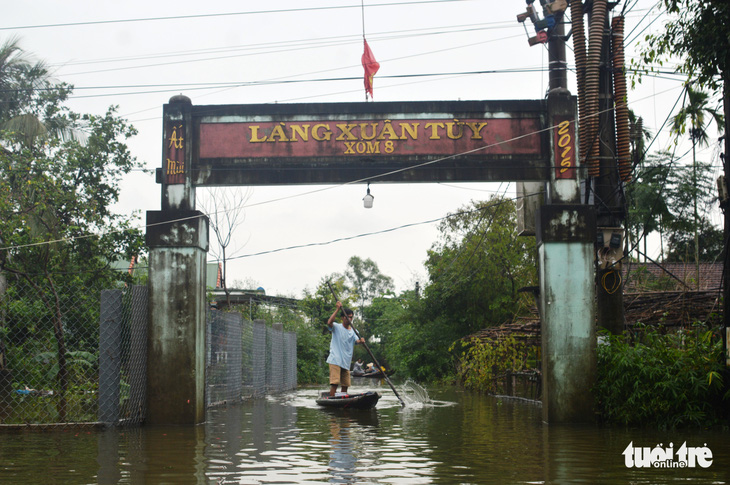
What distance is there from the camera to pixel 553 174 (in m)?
13.2

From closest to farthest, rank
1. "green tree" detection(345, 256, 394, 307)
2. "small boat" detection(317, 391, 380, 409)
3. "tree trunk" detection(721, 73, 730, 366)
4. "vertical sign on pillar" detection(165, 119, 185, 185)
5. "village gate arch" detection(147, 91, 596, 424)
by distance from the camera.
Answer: "tree trunk" detection(721, 73, 730, 366) → "village gate arch" detection(147, 91, 596, 424) → "vertical sign on pillar" detection(165, 119, 185, 185) → "small boat" detection(317, 391, 380, 409) → "green tree" detection(345, 256, 394, 307)

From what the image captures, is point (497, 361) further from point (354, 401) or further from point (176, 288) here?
point (176, 288)

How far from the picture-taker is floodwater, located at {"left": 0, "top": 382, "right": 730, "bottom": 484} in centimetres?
722

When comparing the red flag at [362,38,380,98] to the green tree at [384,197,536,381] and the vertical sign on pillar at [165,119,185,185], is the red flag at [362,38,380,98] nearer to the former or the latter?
the vertical sign on pillar at [165,119,185,185]

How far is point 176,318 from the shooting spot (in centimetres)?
1264

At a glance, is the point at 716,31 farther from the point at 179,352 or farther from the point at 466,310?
the point at 466,310

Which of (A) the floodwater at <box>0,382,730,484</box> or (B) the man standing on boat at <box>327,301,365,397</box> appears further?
(B) the man standing on boat at <box>327,301,365,397</box>

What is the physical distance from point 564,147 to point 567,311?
2.93 metres

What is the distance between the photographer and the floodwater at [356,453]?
722 cm

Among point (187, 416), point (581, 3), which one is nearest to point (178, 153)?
point (187, 416)

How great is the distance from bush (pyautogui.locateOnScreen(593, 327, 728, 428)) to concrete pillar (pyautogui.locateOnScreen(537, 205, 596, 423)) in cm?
39

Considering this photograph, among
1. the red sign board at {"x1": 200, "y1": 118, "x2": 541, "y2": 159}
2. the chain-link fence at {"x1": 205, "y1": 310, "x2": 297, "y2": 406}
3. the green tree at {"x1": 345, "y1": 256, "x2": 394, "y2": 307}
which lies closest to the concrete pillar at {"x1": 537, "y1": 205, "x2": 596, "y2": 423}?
the red sign board at {"x1": 200, "y1": 118, "x2": 541, "y2": 159}

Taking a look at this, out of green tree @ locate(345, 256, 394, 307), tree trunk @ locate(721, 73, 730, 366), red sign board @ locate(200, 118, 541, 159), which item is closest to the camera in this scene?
tree trunk @ locate(721, 73, 730, 366)

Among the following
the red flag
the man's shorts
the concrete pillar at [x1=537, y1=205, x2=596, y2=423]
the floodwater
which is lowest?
the floodwater
